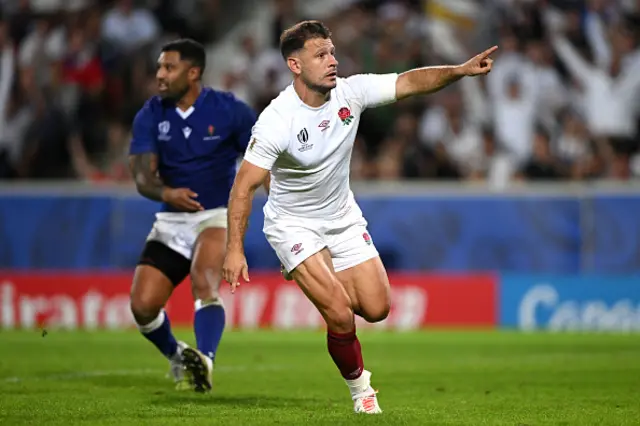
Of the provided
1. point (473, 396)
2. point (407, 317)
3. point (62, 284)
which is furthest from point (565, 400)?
point (62, 284)

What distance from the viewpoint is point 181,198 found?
10.1 metres

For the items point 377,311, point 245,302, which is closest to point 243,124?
point 377,311

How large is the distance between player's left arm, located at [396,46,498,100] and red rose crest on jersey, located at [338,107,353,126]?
35cm

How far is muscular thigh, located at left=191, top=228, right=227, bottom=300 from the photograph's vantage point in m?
10.1

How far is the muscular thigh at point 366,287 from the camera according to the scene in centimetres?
841

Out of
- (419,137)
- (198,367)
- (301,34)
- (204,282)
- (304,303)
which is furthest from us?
(419,137)

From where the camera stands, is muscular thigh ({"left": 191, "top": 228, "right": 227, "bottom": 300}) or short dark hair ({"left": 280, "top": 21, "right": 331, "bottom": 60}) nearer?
short dark hair ({"left": 280, "top": 21, "right": 331, "bottom": 60})

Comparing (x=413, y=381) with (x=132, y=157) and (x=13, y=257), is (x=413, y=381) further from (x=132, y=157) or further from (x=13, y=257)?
(x=13, y=257)

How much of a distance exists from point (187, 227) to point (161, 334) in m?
0.94

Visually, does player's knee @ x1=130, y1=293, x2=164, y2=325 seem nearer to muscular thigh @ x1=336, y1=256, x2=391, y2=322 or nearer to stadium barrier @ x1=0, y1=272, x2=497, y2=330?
muscular thigh @ x1=336, y1=256, x2=391, y2=322

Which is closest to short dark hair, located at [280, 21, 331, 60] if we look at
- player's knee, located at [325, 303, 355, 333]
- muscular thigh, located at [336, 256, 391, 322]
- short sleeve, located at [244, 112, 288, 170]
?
short sleeve, located at [244, 112, 288, 170]

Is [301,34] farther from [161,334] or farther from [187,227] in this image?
[161,334]

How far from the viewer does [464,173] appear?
18281 mm

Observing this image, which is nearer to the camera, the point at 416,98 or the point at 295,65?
the point at 295,65
